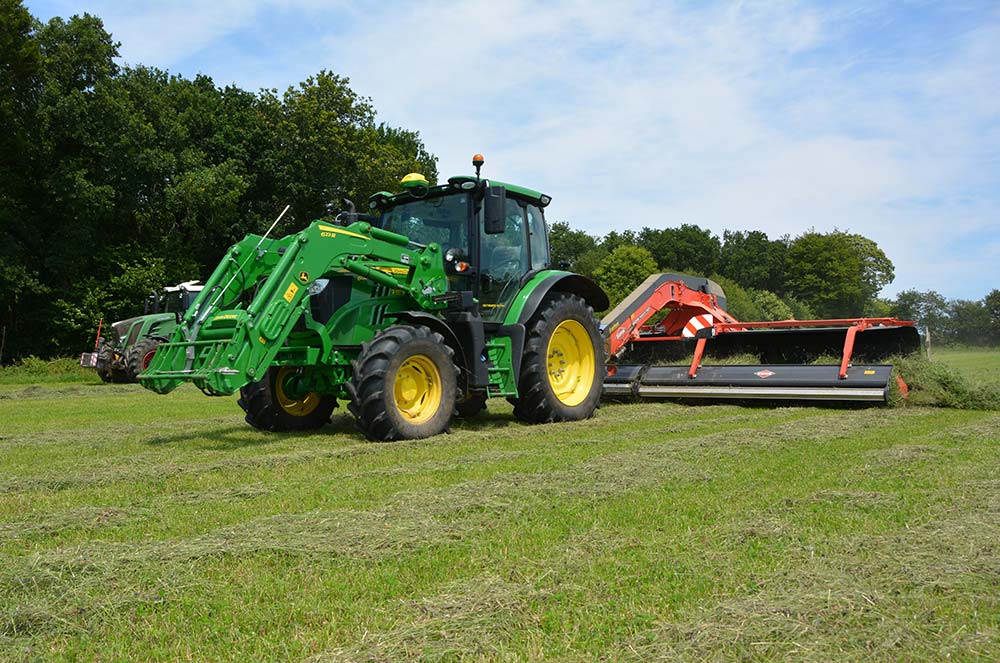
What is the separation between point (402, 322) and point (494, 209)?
148 centimetres

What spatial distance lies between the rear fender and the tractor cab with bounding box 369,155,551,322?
13 centimetres

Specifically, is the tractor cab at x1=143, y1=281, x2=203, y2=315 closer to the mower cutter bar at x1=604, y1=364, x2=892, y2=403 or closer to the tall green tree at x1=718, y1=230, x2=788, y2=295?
the mower cutter bar at x1=604, y1=364, x2=892, y2=403

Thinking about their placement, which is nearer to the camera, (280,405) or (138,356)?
(280,405)

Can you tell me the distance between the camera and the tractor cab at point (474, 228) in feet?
28.6

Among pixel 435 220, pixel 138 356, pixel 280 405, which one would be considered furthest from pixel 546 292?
pixel 138 356

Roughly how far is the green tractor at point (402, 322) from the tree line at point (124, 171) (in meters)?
13.2

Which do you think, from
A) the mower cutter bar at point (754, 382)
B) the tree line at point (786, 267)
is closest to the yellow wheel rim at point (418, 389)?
the mower cutter bar at point (754, 382)

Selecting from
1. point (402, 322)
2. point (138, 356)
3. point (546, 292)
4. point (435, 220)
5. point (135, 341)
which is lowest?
point (138, 356)

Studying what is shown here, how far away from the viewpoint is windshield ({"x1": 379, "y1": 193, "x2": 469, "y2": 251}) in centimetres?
891

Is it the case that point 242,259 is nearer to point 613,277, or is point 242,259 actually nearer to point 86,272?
point 86,272

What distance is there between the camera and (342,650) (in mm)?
2619

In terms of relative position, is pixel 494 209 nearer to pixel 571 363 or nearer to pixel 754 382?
pixel 571 363

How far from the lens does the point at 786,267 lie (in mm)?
62781

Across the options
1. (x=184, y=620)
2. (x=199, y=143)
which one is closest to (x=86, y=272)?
(x=199, y=143)
